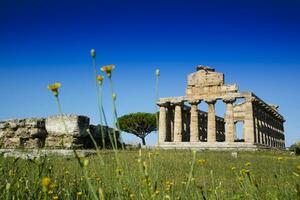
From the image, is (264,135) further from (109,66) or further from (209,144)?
(109,66)

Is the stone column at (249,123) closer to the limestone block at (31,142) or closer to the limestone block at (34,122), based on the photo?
the limestone block at (34,122)

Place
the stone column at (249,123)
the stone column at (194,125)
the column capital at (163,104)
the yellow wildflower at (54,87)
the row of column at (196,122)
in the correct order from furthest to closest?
the column capital at (163,104) → the stone column at (194,125) → the row of column at (196,122) → the stone column at (249,123) → the yellow wildflower at (54,87)

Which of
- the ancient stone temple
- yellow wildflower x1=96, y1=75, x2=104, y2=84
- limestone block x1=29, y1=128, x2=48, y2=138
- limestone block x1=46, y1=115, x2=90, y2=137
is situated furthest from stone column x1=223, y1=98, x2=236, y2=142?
yellow wildflower x1=96, y1=75, x2=104, y2=84

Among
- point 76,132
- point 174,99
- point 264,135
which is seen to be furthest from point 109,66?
point 264,135

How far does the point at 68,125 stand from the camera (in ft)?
59.4

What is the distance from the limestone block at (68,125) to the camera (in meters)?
17.8

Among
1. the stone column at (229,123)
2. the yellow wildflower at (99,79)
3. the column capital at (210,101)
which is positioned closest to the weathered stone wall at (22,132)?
the yellow wildflower at (99,79)

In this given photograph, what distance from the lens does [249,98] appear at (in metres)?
36.2

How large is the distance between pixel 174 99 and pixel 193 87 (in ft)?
9.13

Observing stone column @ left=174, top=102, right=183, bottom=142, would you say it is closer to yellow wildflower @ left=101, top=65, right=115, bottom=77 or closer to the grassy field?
the grassy field

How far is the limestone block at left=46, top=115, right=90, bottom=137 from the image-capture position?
58.4 ft

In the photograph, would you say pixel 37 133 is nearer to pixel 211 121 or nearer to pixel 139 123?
pixel 211 121

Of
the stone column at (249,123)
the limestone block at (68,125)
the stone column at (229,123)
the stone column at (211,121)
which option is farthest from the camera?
the stone column at (211,121)

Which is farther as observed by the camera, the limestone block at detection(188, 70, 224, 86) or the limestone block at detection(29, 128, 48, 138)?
the limestone block at detection(188, 70, 224, 86)
